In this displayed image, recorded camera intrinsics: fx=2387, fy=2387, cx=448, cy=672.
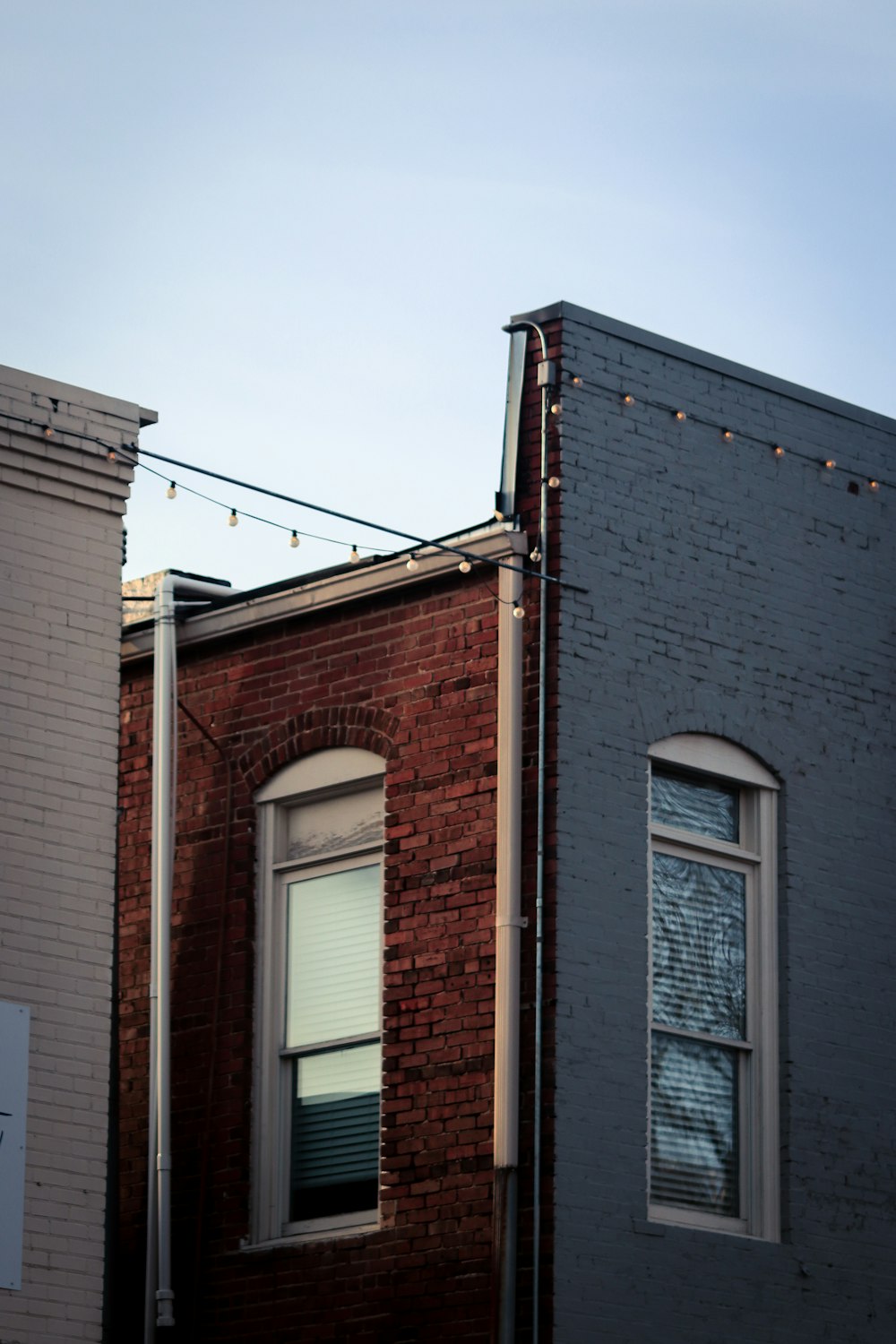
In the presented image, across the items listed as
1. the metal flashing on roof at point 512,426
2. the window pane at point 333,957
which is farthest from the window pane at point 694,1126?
the metal flashing on roof at point 512,426

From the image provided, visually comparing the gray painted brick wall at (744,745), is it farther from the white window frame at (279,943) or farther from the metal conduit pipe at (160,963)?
the metal conduit pipe at (160,963)

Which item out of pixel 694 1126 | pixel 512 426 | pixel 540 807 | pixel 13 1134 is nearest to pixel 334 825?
pixel 540 807

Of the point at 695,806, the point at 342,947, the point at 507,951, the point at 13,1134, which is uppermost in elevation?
the point at 695,806

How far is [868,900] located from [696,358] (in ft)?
11.4

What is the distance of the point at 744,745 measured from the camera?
1415cm

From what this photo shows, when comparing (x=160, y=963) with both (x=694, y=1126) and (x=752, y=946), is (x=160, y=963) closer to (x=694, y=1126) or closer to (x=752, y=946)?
(x=694, y=1126)

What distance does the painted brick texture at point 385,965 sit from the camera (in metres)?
13.0

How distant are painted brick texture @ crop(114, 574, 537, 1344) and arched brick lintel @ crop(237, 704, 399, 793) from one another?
0.5 inches

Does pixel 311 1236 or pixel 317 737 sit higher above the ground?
pixel 317 737

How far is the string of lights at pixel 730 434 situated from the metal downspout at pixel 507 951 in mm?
1298

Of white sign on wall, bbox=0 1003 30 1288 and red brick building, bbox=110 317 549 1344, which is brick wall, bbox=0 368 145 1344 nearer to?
white sign on wall, bbox=0 1003 30 1288

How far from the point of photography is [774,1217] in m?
13.5

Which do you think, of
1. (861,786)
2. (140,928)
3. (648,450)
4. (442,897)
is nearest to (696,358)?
A: (648,450)

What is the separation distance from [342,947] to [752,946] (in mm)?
2455
